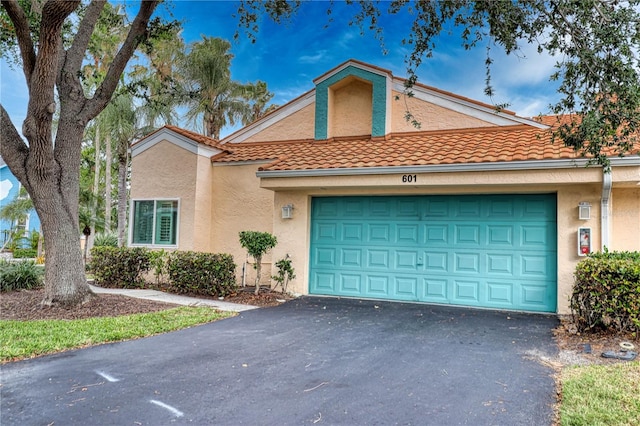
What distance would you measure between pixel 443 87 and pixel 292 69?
700 cm

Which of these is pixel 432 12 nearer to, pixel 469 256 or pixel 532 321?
pixel 469 256

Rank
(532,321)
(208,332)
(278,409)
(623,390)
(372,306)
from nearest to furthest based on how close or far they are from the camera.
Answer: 1. (278,409)
2. (623,390)
3. (208,332)
4. (532,321)
5. (372,306)

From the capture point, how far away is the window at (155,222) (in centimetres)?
1262

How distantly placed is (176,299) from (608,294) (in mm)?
8611

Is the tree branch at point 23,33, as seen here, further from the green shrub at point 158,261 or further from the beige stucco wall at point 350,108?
the beige stucco wall at point 350,108

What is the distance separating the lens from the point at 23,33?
7.78 meters

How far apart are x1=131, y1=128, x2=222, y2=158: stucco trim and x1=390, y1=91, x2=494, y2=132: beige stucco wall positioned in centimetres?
570

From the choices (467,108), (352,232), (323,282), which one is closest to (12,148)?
(323,282)

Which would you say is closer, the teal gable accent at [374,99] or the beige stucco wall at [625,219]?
the beige stucco wall at [625,219]

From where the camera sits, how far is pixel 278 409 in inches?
148

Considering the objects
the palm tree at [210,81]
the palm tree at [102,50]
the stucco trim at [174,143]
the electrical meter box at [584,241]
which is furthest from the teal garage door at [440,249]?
the palm tree at [210,81]

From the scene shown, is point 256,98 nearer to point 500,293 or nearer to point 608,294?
point 500,293

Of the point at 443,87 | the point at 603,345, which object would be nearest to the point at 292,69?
the point at 443,87

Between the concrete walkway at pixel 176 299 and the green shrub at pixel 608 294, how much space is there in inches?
245
